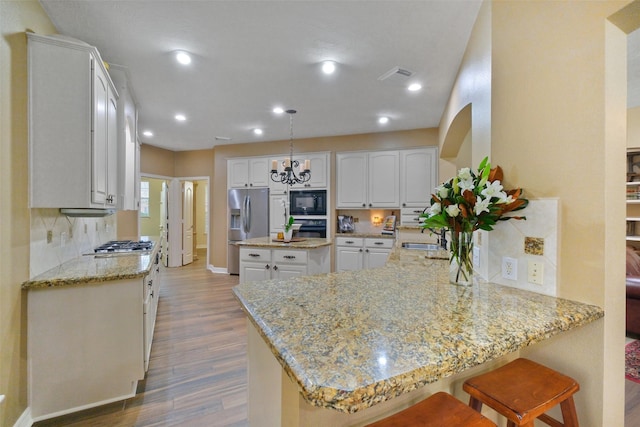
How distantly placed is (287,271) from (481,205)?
2604 mm

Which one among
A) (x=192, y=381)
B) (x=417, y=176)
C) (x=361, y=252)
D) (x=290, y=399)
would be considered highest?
(x=417, y=176)

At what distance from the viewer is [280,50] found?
2.44 meters

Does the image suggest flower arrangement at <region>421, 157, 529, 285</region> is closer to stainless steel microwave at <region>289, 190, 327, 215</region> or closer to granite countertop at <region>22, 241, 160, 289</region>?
granite countertop at <region>22, 241, 160, 289</region>

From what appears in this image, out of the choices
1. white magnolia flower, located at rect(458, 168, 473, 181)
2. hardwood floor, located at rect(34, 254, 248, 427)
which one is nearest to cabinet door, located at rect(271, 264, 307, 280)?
hardwood floor, located at rect(34, 254, 248, 427)

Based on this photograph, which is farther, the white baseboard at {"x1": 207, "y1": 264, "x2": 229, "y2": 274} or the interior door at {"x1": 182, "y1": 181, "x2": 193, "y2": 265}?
the interior door at {"x1": 182, "y1": 181, "x2": 193, "y2": 265}

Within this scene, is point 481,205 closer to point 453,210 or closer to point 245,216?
point 453,210

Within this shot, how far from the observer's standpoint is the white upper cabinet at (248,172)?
561cm

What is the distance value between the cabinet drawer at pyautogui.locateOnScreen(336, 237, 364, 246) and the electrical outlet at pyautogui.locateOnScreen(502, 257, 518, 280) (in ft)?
11.6

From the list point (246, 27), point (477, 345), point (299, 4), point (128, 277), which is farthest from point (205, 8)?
point (477, 345)

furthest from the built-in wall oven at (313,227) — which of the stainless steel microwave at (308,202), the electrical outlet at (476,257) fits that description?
the electrical outlet at (476,257)

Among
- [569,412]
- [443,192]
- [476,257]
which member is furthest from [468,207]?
[569,412]

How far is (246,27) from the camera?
2135 millimetres

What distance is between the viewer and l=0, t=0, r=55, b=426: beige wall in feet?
4.95

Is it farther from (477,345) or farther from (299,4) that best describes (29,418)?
(299,4)
